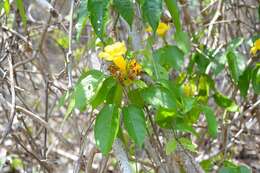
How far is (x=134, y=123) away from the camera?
3.94ft

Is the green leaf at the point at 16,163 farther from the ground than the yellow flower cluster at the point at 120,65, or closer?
closer

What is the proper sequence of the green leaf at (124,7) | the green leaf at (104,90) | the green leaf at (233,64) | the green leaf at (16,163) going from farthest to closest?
1. the green leaf at (16,163)
2. the green leaf at (233,64)
3. the green leaf at (104,90)
4. the green leaf at (124,7)

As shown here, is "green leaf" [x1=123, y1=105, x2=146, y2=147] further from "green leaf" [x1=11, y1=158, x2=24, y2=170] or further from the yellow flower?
"green leaf" [x1=11, y1=158, x2=24, y2=170]

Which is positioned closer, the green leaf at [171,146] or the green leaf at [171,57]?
the green leaf at [171,146]

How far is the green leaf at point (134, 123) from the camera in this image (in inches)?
47.2

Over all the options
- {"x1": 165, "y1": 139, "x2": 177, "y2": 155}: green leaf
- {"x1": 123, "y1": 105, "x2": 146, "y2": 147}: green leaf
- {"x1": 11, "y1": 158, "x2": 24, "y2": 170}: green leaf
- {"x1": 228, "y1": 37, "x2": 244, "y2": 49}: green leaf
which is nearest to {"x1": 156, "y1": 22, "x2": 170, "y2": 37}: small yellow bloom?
{"x1": 228, "y1": 37, "x2": 244, "y2": 49}: green leaf

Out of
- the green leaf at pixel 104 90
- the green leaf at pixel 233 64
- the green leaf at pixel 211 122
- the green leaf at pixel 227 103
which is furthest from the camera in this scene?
the green leaf at pixel 227 103

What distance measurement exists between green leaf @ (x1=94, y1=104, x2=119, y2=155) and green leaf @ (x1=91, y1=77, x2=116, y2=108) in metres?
0.04

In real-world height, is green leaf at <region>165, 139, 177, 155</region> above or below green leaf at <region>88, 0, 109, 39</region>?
below

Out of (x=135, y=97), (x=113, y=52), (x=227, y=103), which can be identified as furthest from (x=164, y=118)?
(x=227, y=103)

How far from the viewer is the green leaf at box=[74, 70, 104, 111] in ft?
3.82

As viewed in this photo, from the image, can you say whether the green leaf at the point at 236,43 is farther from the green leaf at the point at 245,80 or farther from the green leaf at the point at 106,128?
the green leaf at the point at 106,128

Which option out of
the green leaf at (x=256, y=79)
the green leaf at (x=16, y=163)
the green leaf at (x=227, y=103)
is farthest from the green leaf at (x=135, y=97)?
the green leaf at (x=16, y=163)

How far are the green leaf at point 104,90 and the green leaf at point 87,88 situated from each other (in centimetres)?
2
